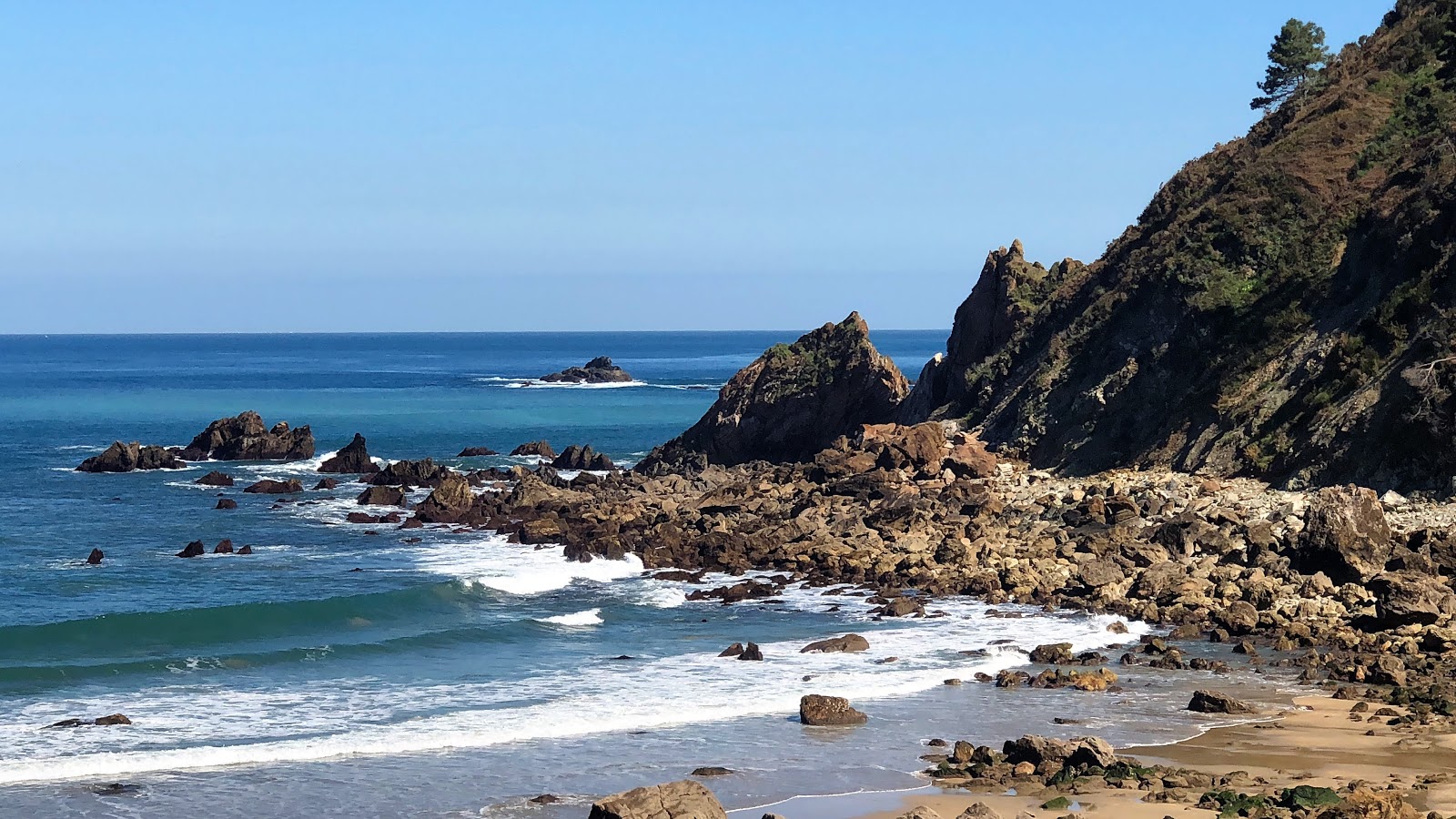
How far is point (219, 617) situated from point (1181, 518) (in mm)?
23091

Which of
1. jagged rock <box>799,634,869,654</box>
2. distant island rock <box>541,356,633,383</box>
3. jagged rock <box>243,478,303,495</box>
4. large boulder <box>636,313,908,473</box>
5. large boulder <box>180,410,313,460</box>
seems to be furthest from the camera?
distant island rock <box>541,356,633,383</box>

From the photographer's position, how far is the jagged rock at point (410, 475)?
202 feet

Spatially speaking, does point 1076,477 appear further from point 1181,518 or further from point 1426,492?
point 1426,492

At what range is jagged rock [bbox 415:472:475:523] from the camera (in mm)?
52169

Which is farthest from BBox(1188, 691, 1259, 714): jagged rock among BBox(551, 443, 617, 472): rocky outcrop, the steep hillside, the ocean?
BBox(551, 443, 617, 472): rocky outcrop

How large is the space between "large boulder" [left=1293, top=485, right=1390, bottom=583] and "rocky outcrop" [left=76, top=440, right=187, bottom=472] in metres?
55.3

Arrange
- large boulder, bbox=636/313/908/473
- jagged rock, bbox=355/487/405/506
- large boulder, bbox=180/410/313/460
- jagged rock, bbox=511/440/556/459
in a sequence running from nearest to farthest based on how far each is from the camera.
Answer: jagged rock, bbox=355/487/405/506 → large boulder, bbox=636/313/908/473 → jagged rock, bbox=511/440/556/459 → large boulder, bbox=180/410/313/460

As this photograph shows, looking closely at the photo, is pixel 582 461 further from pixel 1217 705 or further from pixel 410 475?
pixel 1217 705

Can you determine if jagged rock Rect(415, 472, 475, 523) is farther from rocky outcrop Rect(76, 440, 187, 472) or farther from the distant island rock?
the distant island rock

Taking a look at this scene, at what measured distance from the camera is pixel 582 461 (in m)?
68.3

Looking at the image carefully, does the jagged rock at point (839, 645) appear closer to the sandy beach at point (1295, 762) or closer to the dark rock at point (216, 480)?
the sandy beach at point (1295, 762)

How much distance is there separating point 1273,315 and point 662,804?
34.4m

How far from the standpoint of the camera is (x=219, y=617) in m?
34.9

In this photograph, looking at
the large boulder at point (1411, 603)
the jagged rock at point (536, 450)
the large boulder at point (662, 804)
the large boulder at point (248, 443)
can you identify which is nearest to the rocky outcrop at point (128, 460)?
the large boulder at point (248, 443)
